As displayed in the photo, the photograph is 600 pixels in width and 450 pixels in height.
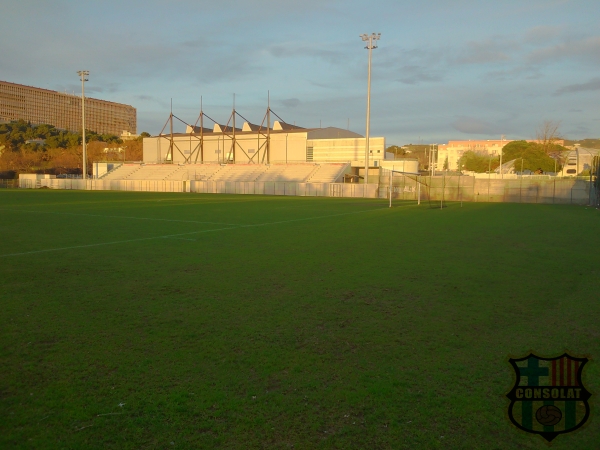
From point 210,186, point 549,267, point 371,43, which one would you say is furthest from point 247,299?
point 210,186

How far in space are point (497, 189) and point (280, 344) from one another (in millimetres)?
41525

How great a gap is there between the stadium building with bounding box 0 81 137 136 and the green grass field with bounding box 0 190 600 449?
161m

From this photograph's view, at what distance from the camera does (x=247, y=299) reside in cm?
725

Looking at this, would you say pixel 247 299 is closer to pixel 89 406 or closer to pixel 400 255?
pixel 89 406

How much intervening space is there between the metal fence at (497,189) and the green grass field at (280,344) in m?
31.1

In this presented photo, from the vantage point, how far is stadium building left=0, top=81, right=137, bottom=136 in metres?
151

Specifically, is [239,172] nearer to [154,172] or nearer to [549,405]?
[154,172]

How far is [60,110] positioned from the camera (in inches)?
6560

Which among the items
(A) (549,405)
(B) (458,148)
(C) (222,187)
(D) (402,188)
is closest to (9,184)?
(C) (222,187)

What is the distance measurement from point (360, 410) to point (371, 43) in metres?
43.8

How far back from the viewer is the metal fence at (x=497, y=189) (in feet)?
A: 131

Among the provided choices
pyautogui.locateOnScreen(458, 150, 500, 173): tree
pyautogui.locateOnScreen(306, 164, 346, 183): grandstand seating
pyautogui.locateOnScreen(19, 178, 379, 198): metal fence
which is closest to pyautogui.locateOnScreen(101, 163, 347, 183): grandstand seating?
pyautogui.locateOnScreen(306, 164, 346, 183): grandstand seating

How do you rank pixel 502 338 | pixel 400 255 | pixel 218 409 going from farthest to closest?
pixel 400 255 < pixel 502 338 < pixel 218 409

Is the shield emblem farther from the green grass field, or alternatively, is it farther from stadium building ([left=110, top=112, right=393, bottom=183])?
stadium building ([left=110, top=112, right=393, bottom=183])
